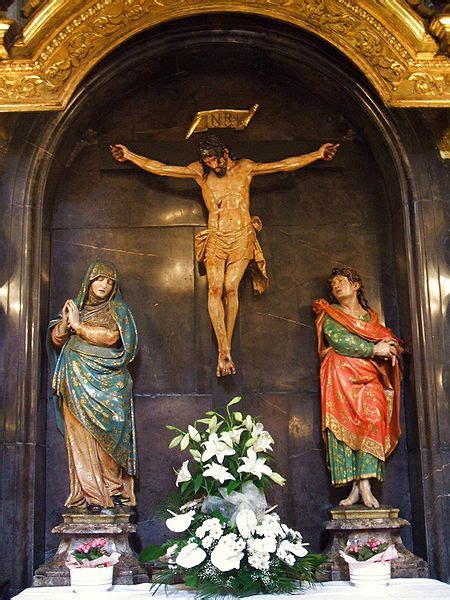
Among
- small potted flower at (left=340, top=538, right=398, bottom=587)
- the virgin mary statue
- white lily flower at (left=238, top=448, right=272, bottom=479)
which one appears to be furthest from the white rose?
the virgin mary statue

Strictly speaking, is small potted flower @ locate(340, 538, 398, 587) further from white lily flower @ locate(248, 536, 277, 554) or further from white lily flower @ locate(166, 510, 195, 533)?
white lily flower @ locate(166, 510, 195, 533)

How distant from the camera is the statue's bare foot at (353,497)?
5.91 meters

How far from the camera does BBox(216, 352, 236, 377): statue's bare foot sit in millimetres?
6285

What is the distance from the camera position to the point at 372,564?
5.22 m

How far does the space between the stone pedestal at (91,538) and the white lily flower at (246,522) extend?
1140 millimetres

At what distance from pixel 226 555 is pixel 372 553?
1104mm

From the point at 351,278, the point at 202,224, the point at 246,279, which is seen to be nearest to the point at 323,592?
the point at 351,278

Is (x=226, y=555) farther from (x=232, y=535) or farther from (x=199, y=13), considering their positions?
(x=199, y=13)

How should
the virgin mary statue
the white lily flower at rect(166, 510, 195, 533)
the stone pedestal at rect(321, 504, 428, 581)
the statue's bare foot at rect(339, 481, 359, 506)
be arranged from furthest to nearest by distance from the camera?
1. the statue's bare foot at rect(339, 481, 359, 506)
2. the virgin mary statue
3. the stone pedestal at rect(321, 504, 428, 581)
4. the white lily flower at rect(166, 510, 195, 533)

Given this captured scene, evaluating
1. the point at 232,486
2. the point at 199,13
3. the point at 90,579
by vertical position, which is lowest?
the point at 90,579

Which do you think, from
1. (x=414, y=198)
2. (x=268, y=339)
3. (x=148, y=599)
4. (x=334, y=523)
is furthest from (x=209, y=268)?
(x=148, y=599)

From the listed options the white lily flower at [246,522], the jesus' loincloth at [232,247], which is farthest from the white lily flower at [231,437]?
the jesus' loincloth at [232,247]

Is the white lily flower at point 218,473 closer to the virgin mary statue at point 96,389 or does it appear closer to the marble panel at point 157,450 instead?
the virgin mary statue at point 96,389

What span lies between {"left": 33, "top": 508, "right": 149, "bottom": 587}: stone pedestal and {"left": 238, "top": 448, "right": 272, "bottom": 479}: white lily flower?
1.07 metres
